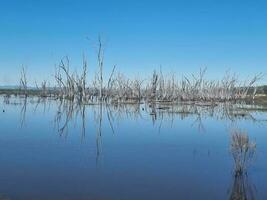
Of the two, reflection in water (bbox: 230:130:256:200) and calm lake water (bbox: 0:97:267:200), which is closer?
calm lake water (bbox: 0:97:267:200)

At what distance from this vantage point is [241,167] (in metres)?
11.9

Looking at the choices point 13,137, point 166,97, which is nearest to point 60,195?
point 13,137

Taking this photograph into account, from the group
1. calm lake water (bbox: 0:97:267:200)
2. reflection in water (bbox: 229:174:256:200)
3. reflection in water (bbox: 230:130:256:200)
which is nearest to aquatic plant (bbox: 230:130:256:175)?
reflection in water (bbox: 230:130:256:200)

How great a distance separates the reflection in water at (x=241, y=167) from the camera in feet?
32.7

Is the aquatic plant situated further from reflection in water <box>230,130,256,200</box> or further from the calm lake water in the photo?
the calm lake water

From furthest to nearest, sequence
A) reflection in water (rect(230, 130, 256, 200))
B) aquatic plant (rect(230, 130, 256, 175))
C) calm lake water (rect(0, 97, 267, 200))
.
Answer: aquatic plant (rect(230, 130, 256, 175)) → reflection in water (rect(230, 130, 256, 200)) → calm lake water (rect(0, 97, 267, 200))

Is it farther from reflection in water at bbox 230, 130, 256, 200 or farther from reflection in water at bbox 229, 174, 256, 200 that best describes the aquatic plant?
reflection in water at bbox 229, 174, 256, 200

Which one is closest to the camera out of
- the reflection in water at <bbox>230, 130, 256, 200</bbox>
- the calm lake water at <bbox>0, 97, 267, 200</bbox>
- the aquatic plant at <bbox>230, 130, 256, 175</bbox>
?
the calm lake water at <bbox>0, 97, 267, 200</bbox>

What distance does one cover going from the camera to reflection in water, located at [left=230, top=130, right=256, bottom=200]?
9.95m

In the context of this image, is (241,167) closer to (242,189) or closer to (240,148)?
(240,148)

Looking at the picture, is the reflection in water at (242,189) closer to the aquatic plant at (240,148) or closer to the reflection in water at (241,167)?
the reflection in water at (241,167)

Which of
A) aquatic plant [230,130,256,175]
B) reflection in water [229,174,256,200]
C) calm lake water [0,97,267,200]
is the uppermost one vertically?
aquatic plant [230,130,256,175]

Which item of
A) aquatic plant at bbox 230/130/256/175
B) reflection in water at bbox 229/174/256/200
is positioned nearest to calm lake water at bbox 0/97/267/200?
reflection in water at bbox 229/174/256/200

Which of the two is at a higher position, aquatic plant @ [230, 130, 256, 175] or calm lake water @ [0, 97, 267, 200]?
aquatic plant @ [230, 130, 256, 175]
